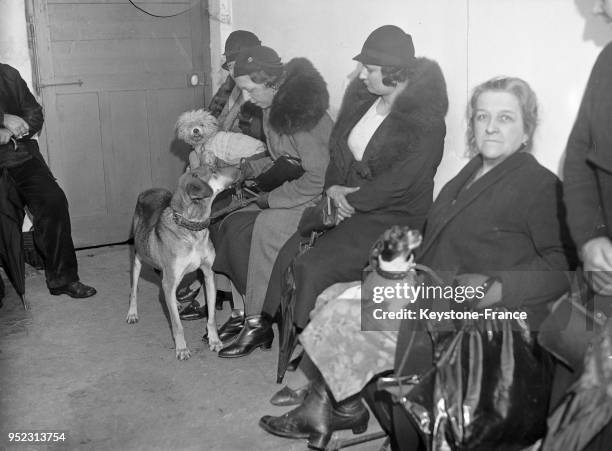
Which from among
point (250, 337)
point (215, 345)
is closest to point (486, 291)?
point (250, 337)

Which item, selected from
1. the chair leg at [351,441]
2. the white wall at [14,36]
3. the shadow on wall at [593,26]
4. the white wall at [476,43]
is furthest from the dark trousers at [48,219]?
the shadow on wall at [593,26]

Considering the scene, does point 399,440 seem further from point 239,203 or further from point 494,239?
point 239,203

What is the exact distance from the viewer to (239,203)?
15.9ft

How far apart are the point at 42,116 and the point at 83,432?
9.17 ft

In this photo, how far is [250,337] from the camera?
14.4 feet

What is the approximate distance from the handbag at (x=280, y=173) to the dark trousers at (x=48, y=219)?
5.45 ft

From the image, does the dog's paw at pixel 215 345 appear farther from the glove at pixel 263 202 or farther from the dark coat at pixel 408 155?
the dark coat at pixel 408 155

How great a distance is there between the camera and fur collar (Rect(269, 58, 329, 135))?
447cm

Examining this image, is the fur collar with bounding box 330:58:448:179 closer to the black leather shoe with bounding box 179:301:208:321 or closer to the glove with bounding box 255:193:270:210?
the glove with bounding box 255:193:270:210

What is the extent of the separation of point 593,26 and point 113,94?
159 inches

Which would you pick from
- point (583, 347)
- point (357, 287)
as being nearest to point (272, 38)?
point (357, 287)

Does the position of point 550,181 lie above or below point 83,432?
above

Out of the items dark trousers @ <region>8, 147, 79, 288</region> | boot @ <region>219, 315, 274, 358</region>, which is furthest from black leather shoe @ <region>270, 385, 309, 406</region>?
dark trousers @ <region>8, 147, 79, 288</region>

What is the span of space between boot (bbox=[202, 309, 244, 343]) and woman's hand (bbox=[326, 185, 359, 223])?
1047 millimetres
